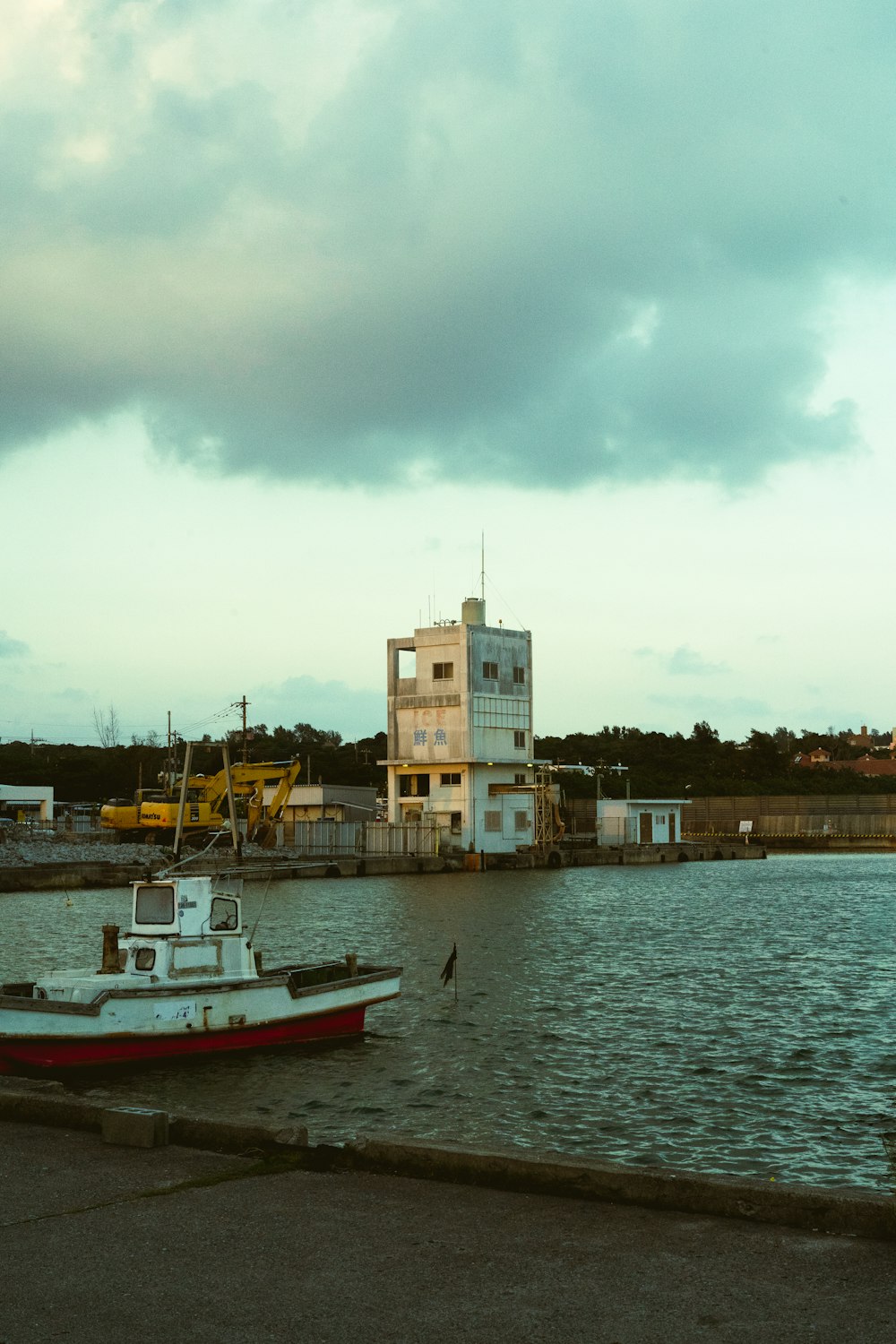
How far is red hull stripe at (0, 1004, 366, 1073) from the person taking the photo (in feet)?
76.1

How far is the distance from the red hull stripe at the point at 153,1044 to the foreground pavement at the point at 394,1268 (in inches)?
506

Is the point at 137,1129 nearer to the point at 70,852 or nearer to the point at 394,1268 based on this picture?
the point at 394,1268

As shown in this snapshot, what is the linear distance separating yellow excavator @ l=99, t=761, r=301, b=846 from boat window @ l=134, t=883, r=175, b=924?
2597 inches

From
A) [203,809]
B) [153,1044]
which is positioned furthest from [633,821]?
[153,1044]

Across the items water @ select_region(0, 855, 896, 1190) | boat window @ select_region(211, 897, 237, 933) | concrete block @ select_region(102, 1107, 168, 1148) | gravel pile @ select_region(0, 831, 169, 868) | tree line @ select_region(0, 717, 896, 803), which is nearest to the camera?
concrete block @ select_region(102, 1107, 168, 1148)

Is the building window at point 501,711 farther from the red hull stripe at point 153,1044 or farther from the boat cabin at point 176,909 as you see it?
the boat cabin at point 176,909

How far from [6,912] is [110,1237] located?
183ft

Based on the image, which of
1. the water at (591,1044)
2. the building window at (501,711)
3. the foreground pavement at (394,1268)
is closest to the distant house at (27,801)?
the building window at (501,711)

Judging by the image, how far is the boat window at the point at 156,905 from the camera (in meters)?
25.1

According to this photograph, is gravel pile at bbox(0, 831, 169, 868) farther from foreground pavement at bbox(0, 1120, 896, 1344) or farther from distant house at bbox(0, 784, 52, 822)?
foreground pavement at bbox(0, 1120, 896, 1344)

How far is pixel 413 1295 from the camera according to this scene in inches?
327

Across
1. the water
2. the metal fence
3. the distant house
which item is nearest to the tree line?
the distant house

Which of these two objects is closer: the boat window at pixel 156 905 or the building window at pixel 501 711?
the boat window at pixel 156 905

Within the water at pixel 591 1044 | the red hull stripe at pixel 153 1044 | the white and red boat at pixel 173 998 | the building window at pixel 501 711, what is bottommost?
the water at pixel 591 1044
